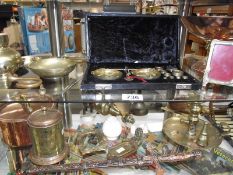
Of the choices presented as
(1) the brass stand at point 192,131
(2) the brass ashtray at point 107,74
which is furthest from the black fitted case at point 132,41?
(1) the brass stand at point 192,131

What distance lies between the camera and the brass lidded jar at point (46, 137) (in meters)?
0.52

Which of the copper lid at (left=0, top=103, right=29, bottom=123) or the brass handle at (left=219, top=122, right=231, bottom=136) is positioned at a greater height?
the copper lid at (left=0, top=103, right=29, bottom=123)

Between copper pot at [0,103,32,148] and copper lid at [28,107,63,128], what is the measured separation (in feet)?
0.16

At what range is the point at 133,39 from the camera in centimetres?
86

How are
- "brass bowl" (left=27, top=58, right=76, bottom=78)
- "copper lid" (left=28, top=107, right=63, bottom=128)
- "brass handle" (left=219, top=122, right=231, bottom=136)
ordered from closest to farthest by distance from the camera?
"copper lid" (left=28, top=107, right=63, bottom=128)
"brass bowl" (left=27, top=58, right=76, bottom=78)
"brass handle" (left=219, top=122, right=231, bottom=136)

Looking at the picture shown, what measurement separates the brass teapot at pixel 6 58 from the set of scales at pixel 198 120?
559 millimetres

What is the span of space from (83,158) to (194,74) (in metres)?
0.45

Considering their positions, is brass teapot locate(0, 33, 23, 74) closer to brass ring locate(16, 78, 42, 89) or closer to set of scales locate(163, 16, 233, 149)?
brass ring locate(16, 78, 42, 89)

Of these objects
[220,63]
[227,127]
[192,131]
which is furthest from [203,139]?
[220,63]

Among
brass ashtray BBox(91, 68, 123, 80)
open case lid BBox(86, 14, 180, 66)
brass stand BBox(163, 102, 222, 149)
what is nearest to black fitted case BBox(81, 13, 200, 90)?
open case lid BBox(86, 14, 180, 66)

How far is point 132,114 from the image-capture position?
79 centimetres

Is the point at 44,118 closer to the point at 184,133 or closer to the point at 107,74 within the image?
the point at 107,74

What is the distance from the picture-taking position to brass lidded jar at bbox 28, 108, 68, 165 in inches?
20.6

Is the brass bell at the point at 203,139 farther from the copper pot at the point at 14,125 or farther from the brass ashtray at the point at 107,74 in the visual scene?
the copper pot at the point at 14,125
